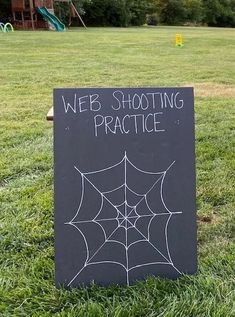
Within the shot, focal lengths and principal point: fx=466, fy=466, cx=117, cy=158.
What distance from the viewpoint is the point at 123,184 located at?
1.85 meters

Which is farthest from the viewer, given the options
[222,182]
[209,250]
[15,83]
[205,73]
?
[205,73]

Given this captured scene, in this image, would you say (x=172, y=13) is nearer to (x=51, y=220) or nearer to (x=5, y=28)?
(x=5, y=28)

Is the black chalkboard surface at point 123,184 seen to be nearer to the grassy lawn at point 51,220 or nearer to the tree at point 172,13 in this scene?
the grassy lawn at point 51,220

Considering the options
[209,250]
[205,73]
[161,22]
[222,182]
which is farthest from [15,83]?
[161,22]

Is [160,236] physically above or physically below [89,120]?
below

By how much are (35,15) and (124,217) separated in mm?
24596

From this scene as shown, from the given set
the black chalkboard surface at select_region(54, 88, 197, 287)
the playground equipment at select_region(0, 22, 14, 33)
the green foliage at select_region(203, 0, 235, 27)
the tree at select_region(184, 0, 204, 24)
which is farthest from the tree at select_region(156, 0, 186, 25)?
the black chalkboard surface at select_region(54, 88, 197, 287)

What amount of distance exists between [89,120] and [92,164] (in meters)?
0.17

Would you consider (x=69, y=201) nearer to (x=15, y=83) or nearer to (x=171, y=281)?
(x=171, y=281)

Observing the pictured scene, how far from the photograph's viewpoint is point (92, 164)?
1801mm

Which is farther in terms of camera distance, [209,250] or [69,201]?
[209,250]

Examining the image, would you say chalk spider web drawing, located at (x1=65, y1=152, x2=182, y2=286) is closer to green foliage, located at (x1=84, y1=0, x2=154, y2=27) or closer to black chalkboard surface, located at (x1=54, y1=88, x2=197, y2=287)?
black chalkboard surface, located at (x1=54, y1=88, x2=197, y2=287)

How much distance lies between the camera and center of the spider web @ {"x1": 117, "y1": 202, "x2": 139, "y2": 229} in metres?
1.85

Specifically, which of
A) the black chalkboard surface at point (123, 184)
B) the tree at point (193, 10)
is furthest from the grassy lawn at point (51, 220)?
the tree at point (193, 10)
